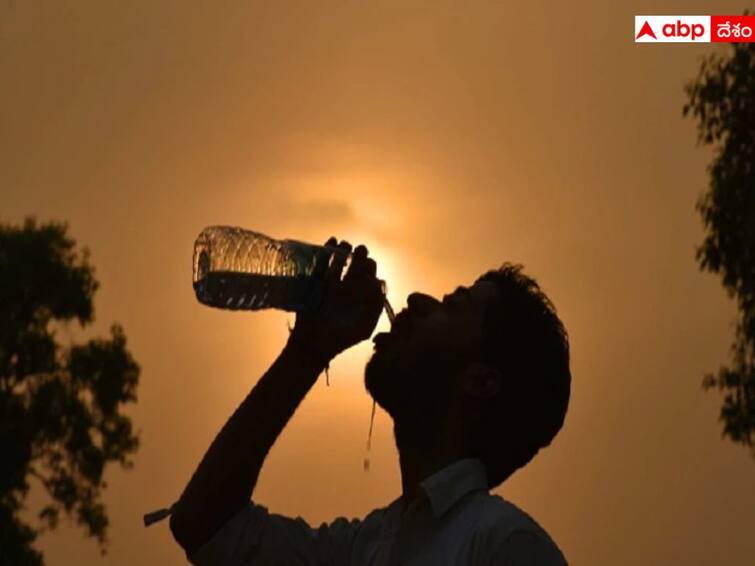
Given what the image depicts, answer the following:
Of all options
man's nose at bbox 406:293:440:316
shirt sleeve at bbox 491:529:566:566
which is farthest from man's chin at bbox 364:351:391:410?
shirt sleeve at bbox 491:529:566:566

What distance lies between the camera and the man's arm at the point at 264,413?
380 centimetres

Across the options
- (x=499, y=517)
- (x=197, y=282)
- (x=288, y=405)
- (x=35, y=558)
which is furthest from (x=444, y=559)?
(x=35, y=558)

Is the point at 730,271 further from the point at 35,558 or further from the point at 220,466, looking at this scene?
the point at 220,466

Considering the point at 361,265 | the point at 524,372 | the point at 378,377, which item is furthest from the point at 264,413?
the point at 524,372

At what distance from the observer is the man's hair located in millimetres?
3857

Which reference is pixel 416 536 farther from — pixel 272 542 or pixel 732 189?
pixel 732 189

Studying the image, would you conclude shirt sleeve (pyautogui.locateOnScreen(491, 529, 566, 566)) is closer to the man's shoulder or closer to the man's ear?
the man's shoulder

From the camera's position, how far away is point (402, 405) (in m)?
3.86

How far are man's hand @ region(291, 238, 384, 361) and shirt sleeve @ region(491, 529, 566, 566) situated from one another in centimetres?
68

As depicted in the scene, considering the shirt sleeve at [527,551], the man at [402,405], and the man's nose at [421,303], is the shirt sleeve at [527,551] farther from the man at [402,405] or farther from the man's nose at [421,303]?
the man's nose at [421,303]

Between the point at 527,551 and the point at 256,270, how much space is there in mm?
1212

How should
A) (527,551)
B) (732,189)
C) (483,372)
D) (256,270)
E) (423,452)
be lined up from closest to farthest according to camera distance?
(527,551)
(423,452)
(483,372)
(256,270)
(732,189)

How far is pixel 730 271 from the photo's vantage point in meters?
17.8

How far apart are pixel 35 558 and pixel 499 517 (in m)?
18.8
